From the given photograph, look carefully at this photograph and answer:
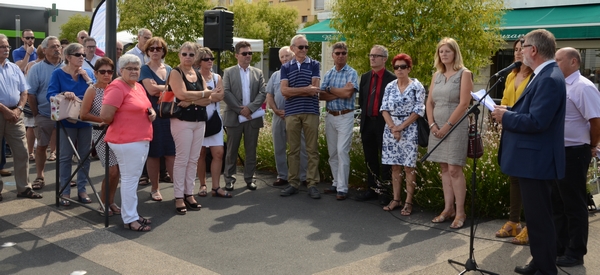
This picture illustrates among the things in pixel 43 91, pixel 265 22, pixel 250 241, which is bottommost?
pixel 250 241

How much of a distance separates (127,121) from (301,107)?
2.63 m

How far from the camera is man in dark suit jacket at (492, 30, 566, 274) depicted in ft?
15.4

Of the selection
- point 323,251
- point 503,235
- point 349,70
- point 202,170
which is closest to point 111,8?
point 202,170

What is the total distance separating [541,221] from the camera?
4.88m

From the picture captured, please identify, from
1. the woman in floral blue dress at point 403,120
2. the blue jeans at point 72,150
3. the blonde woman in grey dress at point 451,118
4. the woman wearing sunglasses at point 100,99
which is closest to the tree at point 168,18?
the blue jeans at point 72,150

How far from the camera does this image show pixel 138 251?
19.4 feet

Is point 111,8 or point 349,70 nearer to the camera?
point 111,8

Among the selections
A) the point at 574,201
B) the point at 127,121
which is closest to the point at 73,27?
the point at 127,121

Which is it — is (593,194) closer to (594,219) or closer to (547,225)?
(594,219)

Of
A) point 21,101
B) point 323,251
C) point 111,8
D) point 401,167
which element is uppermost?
point 111,8

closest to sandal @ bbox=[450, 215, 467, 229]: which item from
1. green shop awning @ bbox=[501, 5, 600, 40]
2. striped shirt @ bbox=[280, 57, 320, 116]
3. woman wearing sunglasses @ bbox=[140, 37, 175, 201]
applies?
striped shirt @ bbox=[280, 57, 320, 116]

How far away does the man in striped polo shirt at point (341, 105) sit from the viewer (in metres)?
8.16

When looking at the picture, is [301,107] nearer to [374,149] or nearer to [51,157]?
[374,149]

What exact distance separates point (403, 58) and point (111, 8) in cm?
351
